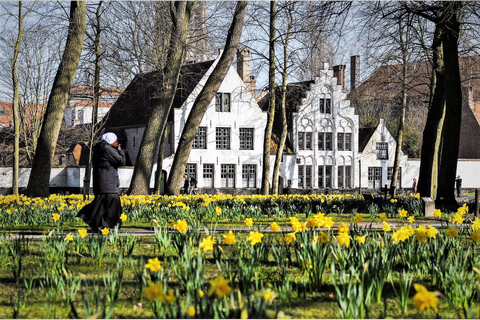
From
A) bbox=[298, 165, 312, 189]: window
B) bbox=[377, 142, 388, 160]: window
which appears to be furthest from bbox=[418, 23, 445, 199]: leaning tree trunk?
bbox=[377, 142, 388, 160]: window

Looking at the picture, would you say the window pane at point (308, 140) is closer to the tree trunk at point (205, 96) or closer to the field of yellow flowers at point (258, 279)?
the tree trunk at point (205, 96)

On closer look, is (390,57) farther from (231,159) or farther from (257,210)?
(231,159)

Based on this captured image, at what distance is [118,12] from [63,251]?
1849 cm

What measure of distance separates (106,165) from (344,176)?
41540mm

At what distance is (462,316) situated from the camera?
4.76 metres

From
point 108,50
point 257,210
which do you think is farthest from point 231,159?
point 257,210

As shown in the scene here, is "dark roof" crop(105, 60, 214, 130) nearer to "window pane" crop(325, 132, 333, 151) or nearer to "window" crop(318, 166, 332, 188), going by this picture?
"window pane" crop(325, 132, 333, 151)

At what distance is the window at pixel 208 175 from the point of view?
148 ft

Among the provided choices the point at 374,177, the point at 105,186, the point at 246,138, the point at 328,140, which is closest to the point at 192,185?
the point at 246,138

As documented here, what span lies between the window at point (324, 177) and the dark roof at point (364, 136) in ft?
12.1

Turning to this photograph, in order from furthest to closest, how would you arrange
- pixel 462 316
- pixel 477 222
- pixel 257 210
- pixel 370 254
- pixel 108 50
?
pixel 108 50 < pixel 257 210 < pixel 477 222 < pixel 370 254 < pixel 462 316

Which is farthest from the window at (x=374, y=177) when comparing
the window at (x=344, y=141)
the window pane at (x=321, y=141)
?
the window pane at (x=321, y=141)

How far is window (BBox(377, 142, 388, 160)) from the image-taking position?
52406 millimetres

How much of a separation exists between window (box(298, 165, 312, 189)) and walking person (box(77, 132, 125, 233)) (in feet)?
128
